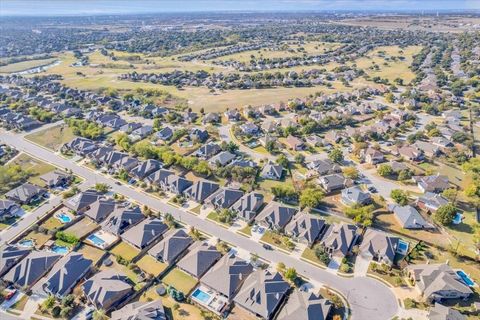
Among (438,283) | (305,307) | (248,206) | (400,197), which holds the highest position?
(400,197)

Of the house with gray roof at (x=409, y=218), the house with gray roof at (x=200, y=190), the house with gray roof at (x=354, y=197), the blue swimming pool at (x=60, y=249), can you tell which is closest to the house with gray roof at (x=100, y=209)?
the blue swimming pool at (x=60, y=249)

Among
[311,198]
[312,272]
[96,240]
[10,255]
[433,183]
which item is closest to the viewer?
[312,272]

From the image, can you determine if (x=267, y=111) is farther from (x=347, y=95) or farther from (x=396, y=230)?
(x=396, y=230)

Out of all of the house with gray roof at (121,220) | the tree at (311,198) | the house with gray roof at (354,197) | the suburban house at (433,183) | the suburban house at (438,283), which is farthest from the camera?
the suburban house at (433,183)

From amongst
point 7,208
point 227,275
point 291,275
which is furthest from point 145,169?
point 291,275

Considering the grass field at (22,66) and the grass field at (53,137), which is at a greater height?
the grass field at (22,66)

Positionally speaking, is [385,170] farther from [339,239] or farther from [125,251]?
[125,251]

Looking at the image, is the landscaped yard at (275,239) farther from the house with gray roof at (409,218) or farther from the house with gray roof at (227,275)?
the house with gray roof at (409,218)

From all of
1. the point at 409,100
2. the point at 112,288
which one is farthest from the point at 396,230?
the point at 409,100
